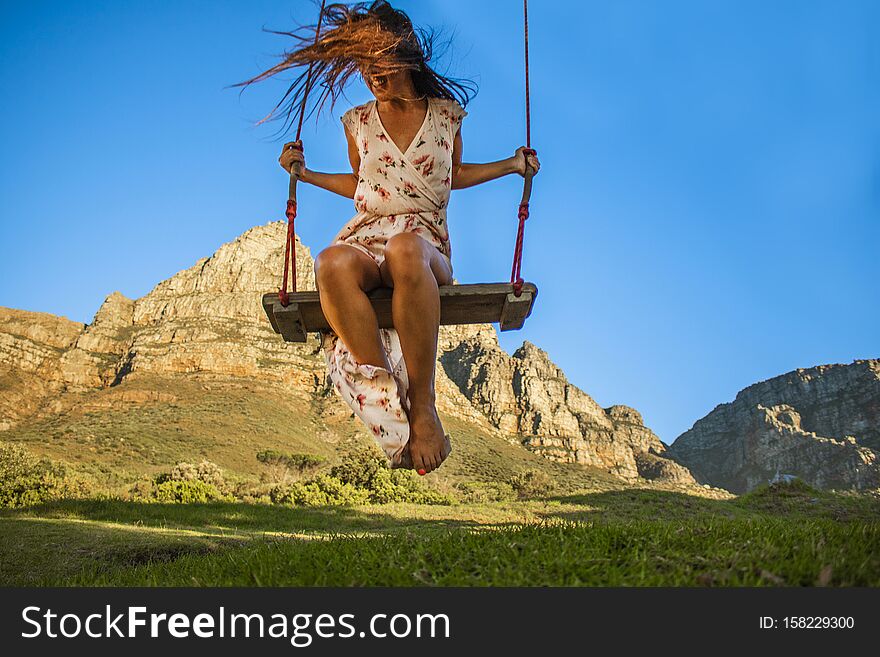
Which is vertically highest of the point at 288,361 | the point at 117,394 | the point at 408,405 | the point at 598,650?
the point at 288,361

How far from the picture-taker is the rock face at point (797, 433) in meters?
78.1

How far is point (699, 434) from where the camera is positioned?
439 feet

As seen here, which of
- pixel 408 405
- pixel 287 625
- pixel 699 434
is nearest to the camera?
pixel 287 625

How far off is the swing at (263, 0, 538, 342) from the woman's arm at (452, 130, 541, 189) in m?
0.05

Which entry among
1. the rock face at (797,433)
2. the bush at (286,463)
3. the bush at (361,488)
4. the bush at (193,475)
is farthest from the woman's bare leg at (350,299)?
the rock face at (797,433)

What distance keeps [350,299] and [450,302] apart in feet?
Answer: 1.78

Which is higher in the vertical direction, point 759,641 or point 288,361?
point 288,361

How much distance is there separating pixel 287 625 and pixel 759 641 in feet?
4.61

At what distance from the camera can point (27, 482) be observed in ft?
58.1

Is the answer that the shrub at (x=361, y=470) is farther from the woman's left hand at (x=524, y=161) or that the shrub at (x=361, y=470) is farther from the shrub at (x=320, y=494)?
the woman's left hand at (x=524, y=161)

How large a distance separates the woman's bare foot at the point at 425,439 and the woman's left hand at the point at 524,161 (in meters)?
1.57

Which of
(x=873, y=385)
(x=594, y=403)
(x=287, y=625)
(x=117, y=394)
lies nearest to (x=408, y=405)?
(x=287, y=625)

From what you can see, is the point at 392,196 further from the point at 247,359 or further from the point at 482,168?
the point at 247,359

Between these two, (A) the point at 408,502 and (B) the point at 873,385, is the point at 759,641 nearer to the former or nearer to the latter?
(A) the point at 408,502
